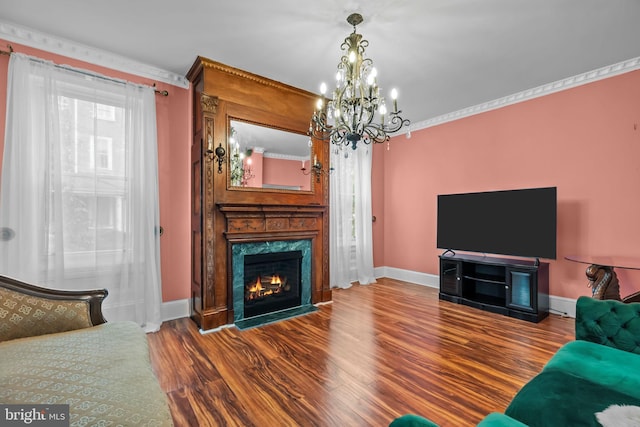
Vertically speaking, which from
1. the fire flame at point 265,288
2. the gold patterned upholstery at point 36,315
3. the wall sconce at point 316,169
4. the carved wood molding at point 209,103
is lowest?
the fire flame at point 265,288

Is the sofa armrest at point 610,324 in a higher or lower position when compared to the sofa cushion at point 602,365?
higher

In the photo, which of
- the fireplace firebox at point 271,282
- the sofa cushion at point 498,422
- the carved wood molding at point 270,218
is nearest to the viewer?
the sofa cushion at point 498,422

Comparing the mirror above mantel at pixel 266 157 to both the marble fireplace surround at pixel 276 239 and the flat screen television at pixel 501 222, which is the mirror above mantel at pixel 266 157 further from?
the flat screen television at pixel 501 222

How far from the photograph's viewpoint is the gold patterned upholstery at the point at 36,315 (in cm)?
160

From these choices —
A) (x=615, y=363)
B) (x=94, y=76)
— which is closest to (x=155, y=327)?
(x=94, y=76)

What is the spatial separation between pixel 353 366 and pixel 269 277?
1648 mm

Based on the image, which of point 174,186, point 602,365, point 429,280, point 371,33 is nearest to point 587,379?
point 602,365

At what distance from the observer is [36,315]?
166cm

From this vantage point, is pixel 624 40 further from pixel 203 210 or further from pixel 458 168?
pixel 203 210

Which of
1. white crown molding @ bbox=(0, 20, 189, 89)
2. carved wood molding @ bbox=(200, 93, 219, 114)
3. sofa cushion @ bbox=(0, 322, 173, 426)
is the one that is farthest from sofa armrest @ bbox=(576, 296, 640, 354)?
white crown molding @ bbox=(0, 20, 189, 89)

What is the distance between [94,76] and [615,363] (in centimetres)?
462

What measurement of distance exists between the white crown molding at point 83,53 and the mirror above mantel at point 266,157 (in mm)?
926

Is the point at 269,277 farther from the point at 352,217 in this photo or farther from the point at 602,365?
the point at 602,365

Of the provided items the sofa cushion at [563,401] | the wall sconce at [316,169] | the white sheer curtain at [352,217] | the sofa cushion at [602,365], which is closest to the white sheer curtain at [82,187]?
the wall sconce at [316,169]
